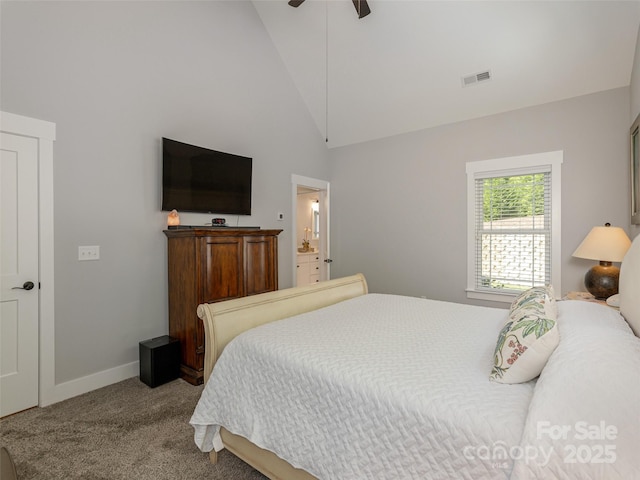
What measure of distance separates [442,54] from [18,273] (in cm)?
428

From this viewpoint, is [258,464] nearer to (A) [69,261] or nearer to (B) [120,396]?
(B) [120,396]

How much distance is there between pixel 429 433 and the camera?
1.04 m

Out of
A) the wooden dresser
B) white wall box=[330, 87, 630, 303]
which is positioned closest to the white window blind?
white wall box=[330, 87, 630, 303]

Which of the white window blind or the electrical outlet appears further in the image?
the white window blind

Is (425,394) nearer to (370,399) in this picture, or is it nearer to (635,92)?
(370,399)

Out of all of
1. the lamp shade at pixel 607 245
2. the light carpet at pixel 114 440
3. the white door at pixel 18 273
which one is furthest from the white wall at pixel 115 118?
the lamp shade at pixel 607 245

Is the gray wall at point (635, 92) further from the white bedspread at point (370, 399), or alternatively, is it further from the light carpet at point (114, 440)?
the light carpet at point (114, 440)

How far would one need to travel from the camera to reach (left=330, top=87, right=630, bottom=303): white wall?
10.5ft

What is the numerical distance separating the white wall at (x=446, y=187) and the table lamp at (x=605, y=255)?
0.62 metres

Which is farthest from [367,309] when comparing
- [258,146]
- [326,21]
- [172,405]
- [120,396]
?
[326,21]

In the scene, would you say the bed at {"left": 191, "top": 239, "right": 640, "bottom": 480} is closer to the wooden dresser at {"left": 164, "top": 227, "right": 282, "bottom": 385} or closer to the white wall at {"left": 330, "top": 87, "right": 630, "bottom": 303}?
the wooden dresser at {"left": 164, "top": 227, "right": 282, "bottom": 385}

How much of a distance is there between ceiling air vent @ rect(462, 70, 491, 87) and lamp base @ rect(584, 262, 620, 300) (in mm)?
2188

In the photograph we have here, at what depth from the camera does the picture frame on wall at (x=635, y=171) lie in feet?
8.61

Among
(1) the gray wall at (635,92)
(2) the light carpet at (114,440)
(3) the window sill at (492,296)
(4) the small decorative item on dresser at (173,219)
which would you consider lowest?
Result: (2) the light carpet at (114,440)
